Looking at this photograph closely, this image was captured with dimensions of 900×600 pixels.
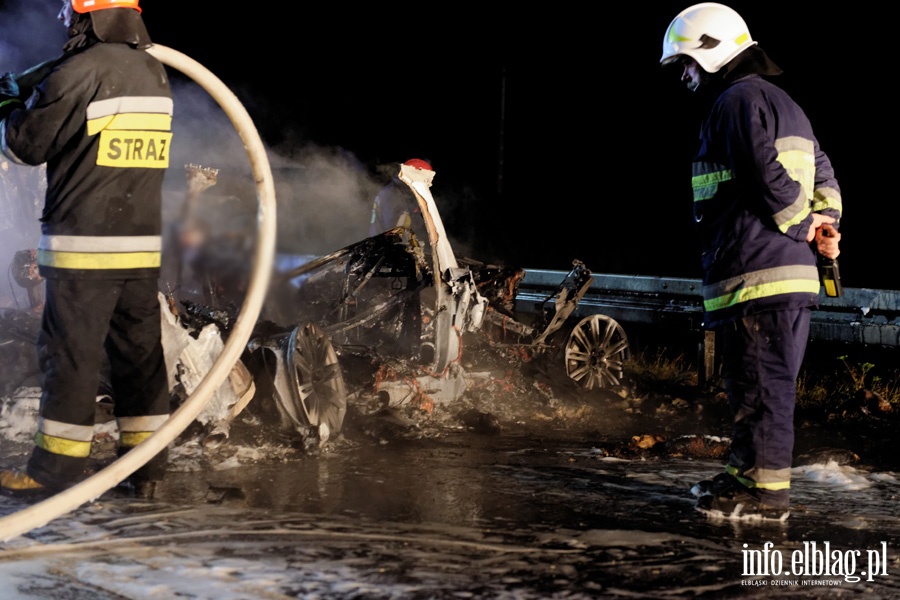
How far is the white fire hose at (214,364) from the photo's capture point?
3.63 metres

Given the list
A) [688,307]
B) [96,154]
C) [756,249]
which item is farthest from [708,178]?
[688,307]

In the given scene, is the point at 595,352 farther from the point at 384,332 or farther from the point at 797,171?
the point at 797,171

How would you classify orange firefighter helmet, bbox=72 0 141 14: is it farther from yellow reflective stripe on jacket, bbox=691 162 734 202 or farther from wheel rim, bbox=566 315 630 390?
wheel rim, bbox=566 315 630 390

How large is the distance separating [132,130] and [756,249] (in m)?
3.06

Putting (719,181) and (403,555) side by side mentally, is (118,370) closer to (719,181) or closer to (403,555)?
(403,555)

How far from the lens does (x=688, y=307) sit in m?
8.80

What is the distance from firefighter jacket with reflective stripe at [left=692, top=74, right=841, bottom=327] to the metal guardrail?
3313 mm

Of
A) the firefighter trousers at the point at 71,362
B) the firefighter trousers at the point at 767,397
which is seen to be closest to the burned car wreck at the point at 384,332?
the firefighter trousers at the point at 71,362

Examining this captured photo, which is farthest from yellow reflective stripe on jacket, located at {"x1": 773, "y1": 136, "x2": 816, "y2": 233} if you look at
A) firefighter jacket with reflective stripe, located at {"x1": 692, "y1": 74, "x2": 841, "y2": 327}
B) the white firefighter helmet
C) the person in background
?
the person in background

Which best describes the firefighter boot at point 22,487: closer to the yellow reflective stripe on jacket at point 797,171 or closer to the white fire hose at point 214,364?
the white fire hose at point 214,364

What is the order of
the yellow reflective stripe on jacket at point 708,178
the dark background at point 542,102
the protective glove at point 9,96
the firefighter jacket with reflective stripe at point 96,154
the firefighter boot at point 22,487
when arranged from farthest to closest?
the dark background at point 542,102
the yellow reflective stripe on jacket at point 708,178
the firefighter boot at point 22,487
the protective glove at point 9,96
the firefighter jacket with reflective stripe at point 96,154

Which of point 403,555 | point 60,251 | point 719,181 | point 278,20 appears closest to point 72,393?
point 60,251

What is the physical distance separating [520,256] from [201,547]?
67.1 ft

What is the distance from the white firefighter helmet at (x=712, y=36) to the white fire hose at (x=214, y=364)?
7.24 feet
